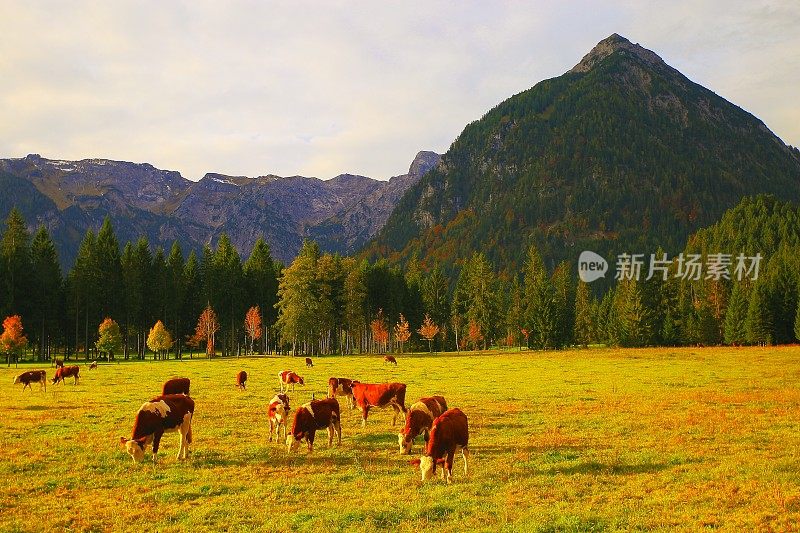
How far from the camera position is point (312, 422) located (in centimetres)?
1831

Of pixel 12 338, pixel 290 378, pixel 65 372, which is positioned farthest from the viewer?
pixel 12 338

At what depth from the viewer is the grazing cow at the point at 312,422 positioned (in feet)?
58.8

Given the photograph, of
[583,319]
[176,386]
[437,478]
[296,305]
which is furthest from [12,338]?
[583,319]

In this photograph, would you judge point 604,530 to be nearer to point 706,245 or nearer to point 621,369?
point 621,369

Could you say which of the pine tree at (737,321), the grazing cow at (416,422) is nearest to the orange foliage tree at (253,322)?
the grazing cow at (416,422)

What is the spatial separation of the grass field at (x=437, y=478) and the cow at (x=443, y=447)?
0.39 metres

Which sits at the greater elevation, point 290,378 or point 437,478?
point 437,478

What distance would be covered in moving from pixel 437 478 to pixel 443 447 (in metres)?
0.87

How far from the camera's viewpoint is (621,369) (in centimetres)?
5219

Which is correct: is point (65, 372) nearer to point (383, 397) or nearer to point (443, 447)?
point (383, 397)

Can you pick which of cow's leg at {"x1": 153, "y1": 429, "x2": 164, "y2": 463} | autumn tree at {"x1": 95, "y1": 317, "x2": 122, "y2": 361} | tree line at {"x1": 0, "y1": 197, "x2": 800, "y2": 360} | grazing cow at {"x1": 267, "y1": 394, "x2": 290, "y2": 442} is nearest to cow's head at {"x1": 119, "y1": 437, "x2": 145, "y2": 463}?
cow's leg at {"x1": 153, "y1": 429, "x2": 164, "y2": 463}

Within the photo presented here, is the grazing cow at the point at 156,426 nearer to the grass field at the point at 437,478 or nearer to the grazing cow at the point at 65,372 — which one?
the grass field at the point at 437,478

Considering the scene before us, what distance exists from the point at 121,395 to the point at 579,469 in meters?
28.6

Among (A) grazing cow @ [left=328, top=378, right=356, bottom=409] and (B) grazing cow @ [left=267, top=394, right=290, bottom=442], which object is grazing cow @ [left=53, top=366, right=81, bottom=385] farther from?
(B) grazing cow @ [left=267, top=394, right=290, bottom=442]
